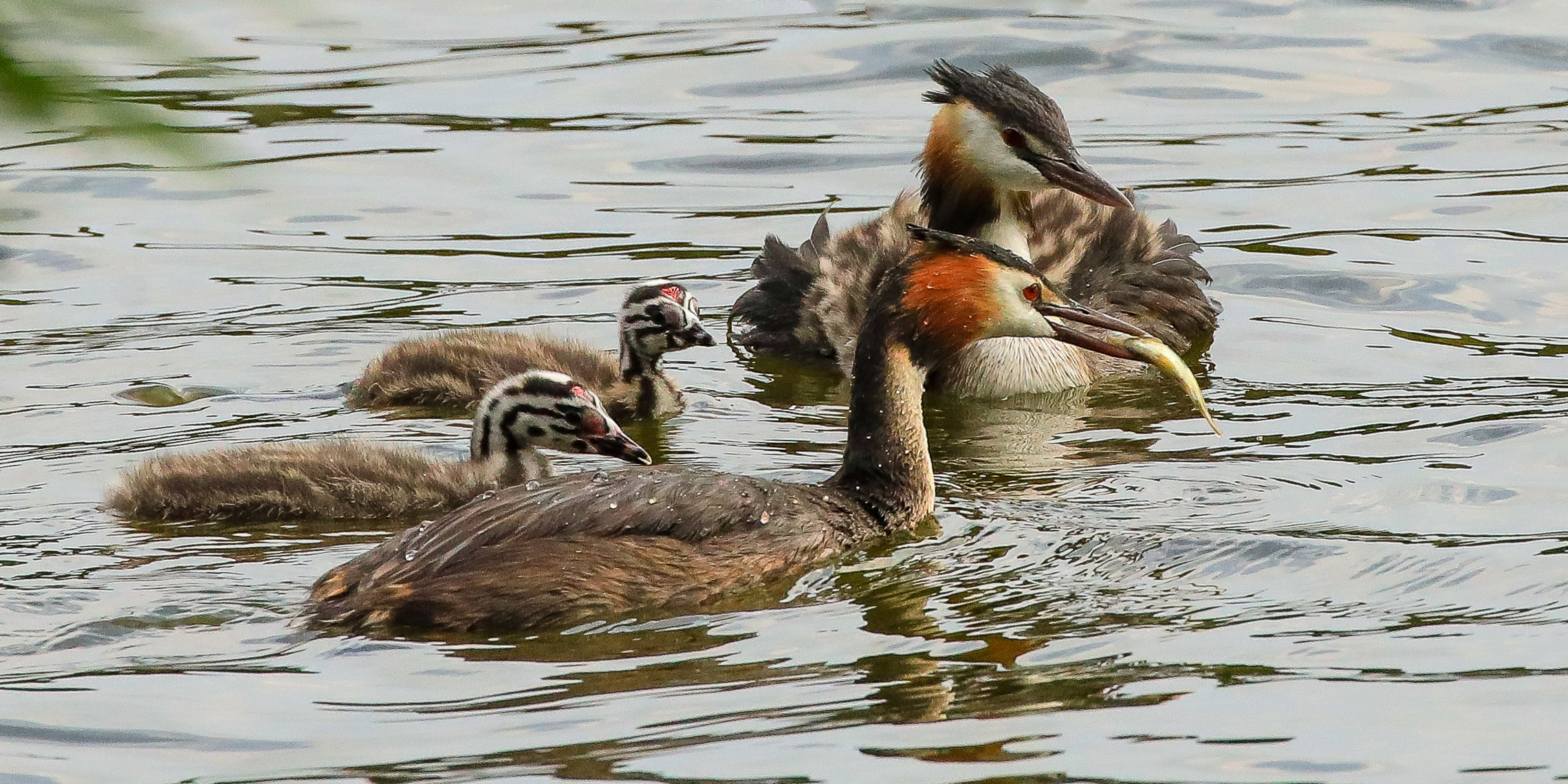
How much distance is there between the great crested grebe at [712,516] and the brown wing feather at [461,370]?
177cm

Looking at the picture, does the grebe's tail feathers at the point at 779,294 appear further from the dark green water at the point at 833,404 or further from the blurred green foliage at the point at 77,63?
the blurred green foliage at the point at 77,63

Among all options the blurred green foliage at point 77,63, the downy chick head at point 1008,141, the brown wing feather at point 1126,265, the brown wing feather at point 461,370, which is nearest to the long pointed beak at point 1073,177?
the downy chick head at point 1008,141

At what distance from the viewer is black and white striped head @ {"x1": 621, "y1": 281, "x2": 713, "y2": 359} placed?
7.59m

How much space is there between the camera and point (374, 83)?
13320mm

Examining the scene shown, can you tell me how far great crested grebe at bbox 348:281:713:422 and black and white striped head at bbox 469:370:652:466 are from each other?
93cm

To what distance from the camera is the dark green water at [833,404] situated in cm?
422

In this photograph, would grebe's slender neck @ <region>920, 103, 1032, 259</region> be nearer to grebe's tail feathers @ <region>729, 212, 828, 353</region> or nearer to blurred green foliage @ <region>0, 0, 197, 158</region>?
grebe's tail feathers @ <region>729, 212, 828, 353</region>

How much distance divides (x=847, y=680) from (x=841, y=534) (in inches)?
44.1

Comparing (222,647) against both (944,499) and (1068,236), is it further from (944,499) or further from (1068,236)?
(1068,236)

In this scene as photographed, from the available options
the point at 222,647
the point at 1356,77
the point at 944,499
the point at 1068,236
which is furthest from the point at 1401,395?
the point at 1356,77

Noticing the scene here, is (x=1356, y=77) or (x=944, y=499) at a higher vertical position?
(x=1356, y=77)

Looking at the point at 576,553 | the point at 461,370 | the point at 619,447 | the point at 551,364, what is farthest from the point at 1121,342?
the point at 461,370

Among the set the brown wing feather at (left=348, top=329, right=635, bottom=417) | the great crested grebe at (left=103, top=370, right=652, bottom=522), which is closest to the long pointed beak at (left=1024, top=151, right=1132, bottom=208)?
the brown wing feather at (left=348, top=329, right=635, bottom=417)

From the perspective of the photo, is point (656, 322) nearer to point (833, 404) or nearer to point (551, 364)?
point (551, 364)
